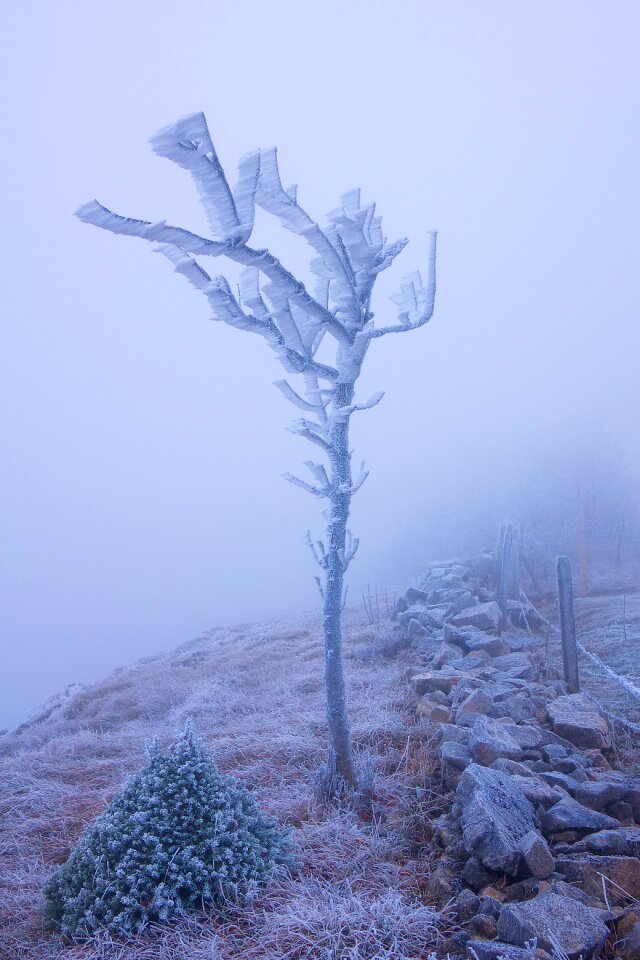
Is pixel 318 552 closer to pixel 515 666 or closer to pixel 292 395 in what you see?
pixel 292 395

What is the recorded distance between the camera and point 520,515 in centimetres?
1917

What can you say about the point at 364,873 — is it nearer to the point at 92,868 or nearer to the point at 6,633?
the point at 92,868

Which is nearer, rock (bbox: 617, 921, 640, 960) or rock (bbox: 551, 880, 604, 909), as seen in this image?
rock (bbox: 617, 921, 640, 960)

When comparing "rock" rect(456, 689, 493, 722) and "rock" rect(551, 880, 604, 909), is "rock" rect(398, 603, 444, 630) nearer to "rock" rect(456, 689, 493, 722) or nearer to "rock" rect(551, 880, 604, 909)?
"rock" rect(456, 689, 493, 722)

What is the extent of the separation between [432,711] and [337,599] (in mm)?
1824

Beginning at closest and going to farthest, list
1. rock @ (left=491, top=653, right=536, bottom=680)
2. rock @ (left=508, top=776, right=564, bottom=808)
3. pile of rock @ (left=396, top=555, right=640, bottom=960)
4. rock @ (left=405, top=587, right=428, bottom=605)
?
pile of rock @ (left=396, top=555, right=640, bottom=960)
rock @ (left=508, top=776, right=564, bottom=808)
rock @ (left=491, top=653, right=536, bottom=680)
rock @ (left=405, top=587, right=428, bottom=605)

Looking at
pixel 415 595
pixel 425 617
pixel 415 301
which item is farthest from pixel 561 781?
pixel 415 595

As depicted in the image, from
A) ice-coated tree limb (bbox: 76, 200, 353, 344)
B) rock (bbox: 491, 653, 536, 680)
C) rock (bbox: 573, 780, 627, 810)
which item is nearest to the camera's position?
ice-coated tree limb (bbox: 76, 200, 353, 344)

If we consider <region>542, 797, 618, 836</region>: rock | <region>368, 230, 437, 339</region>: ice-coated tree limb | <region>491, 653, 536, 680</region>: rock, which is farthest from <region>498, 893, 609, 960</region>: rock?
<region>491, 653, 536, 680</region>: rock

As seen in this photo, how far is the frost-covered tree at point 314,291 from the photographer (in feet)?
10.7

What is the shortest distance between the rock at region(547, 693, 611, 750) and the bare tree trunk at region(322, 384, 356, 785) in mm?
1974

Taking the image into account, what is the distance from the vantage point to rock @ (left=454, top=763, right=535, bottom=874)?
3.36 meters

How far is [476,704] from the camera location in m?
5.56

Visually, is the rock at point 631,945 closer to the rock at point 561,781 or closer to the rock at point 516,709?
the rock at point 561,781
